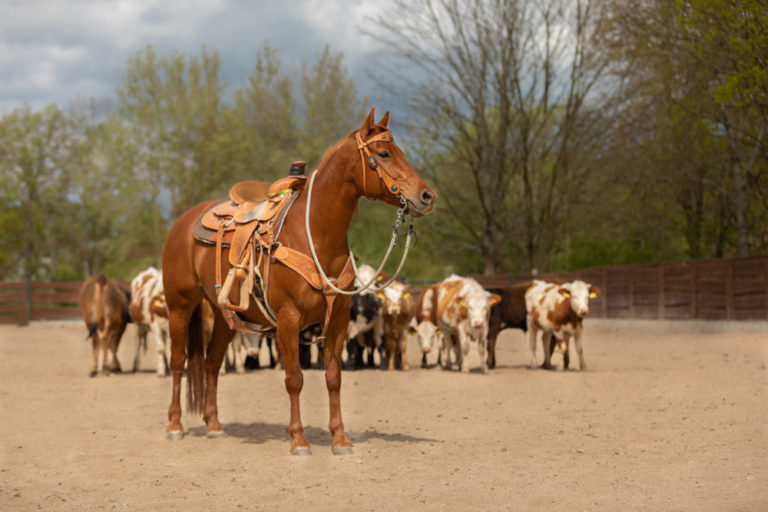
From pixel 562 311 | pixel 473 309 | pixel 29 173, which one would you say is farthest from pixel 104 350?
pixel 29 173

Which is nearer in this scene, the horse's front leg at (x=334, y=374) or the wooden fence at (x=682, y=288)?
the horse's front leg at (x=334, y=374)

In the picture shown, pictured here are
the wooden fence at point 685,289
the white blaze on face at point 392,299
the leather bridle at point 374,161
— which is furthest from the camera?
the wooden fence at point 685,289

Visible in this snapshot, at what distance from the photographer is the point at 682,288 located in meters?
23.0

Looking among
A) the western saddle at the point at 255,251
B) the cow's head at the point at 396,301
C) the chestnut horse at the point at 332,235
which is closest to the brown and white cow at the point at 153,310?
the cow's head at the point at 396,301

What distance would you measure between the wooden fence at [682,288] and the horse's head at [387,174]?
1593 cm

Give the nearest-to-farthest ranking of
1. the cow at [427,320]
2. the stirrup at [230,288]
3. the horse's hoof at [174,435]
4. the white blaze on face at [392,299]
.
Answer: the stirrup at [230,288] < the horse's hoof at [174,435] < the white blaze on face at [392,299] < the cow at [427,320]

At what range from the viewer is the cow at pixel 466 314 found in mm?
13703

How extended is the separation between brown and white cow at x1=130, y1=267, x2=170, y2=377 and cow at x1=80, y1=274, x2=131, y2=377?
0.31m

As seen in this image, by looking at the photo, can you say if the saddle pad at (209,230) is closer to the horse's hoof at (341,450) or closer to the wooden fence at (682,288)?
the horse's hoof at (341,450)

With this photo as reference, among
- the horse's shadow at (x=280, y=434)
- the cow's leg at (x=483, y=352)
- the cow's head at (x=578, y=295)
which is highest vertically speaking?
the cow's head at (x=578, y=295)

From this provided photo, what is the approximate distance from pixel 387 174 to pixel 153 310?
28.7ft

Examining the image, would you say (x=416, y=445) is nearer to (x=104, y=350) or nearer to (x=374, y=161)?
(x=374, y=161)

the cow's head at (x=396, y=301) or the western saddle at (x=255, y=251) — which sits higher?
the western saddle at (x=255, y=251)

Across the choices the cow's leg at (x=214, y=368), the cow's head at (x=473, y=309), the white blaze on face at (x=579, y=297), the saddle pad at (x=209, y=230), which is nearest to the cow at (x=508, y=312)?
the cow's head at (x=473, y=309)
